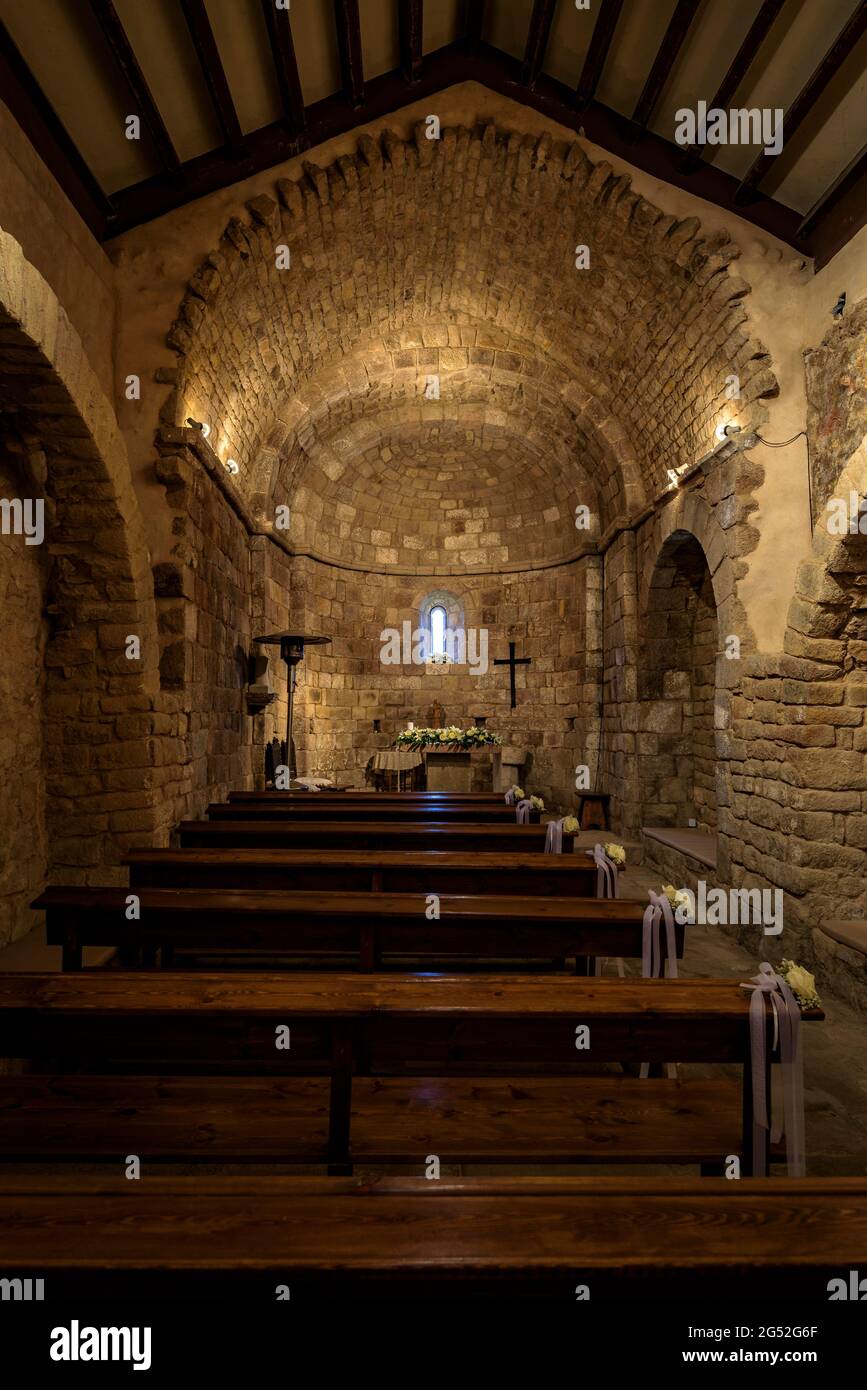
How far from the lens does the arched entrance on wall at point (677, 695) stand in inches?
352

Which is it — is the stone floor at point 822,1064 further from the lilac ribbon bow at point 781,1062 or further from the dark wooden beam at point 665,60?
the dark wooden beam at point 665,60

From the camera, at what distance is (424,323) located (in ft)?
31.0

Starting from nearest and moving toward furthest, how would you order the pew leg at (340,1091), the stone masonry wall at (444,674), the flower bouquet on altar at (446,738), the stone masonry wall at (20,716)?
the pew leg at (340,1091) < the stone masonry wall at (20,716) < the flower bouquet on altar at (446,738) < the stone masonry wall at (444,674)

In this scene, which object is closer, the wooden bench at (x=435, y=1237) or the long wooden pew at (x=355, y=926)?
the wooden bench at (x=435, y=1237)

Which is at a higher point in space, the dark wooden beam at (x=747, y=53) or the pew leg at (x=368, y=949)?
the dark wooden beam at (x=747, y=53)

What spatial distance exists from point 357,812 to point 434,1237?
5.15 meters

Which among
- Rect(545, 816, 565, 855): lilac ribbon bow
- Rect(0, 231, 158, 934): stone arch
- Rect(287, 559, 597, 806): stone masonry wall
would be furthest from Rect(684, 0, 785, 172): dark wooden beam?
Rect(287, 559, 597, 806): stone masonry wall

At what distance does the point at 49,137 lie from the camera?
4.90m

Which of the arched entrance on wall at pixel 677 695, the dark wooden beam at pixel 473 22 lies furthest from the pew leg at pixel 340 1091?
the dark wooden beam at pixel 473 22

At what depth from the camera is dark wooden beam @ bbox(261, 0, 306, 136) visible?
5.15 m

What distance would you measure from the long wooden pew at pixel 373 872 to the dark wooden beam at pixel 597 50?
5.85m

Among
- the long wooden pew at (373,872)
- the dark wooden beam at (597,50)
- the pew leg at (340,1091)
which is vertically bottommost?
the pew leg at (340,1091)

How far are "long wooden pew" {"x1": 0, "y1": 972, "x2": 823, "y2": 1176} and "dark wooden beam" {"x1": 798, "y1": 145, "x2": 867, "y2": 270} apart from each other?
212 inches
